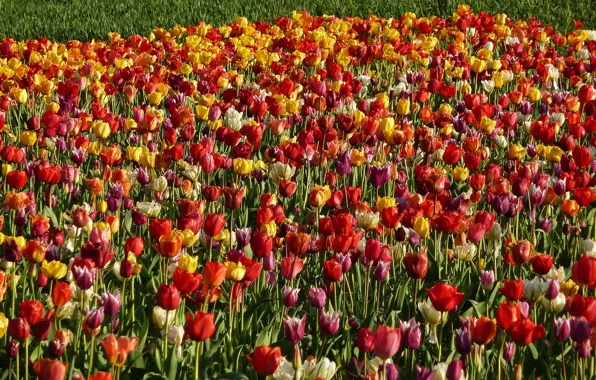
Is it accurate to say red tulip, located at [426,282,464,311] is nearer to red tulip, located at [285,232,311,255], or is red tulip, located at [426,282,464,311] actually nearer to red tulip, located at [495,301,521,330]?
red tulip, located at [495,301,521,330]

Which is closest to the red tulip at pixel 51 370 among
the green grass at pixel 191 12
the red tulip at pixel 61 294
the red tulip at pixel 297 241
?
the red tulip at pixel 61 294

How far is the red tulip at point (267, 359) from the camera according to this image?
2.45 meters

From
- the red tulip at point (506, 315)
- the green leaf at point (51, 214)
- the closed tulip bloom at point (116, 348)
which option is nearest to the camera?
the closed tulip bloom at point (116, 348)

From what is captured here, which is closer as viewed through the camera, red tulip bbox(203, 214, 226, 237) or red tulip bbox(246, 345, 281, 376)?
red tulip bbox(246, 345, 281, 376)

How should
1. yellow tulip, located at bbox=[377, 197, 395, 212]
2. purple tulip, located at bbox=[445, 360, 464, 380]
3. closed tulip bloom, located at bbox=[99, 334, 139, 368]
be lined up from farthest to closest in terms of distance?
yellow tulip, located at bbox=[377, 197, 395, 212], closed tulip bloom, located at bbox=[99, 334, 139, 368], purple tulip, located at bbox=[445, 360, 464, 380]

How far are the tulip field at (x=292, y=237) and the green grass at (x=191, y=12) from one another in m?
3.69

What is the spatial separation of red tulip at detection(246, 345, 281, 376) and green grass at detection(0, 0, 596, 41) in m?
9.33

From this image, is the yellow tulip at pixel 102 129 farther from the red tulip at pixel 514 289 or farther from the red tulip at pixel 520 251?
the red tulip at pixel 514 289

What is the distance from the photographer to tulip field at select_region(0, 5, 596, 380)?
294 centimetres

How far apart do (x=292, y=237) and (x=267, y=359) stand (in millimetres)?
1036

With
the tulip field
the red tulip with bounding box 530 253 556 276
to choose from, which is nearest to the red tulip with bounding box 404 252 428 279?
the tulip field

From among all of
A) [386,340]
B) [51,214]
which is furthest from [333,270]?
[51,214]

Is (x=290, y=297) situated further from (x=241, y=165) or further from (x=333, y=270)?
(x=241, y=165)

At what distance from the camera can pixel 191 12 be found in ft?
41.7
